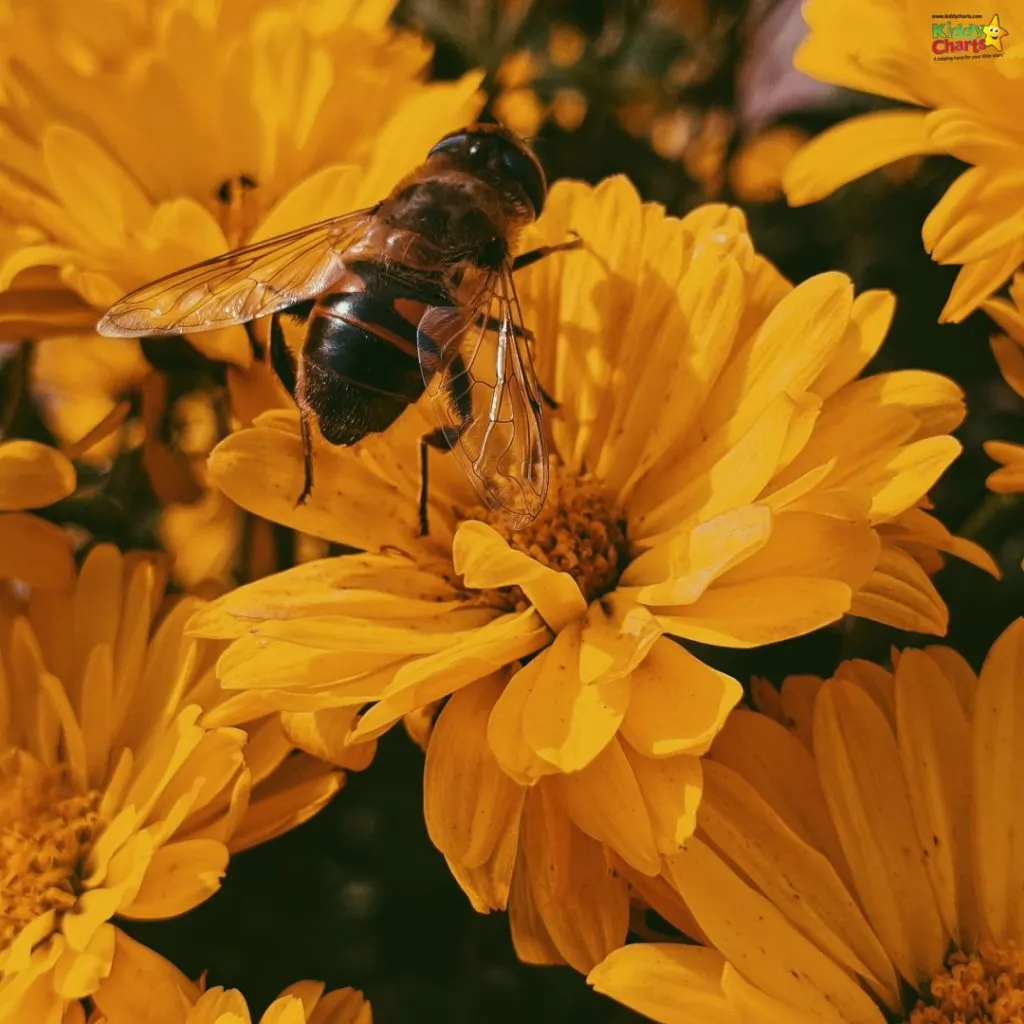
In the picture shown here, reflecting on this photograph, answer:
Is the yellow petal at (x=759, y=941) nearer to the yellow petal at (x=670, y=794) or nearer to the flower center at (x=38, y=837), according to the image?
the yellow petal at (x=670, y=794)

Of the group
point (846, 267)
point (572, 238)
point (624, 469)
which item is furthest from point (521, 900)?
point (846, 267)

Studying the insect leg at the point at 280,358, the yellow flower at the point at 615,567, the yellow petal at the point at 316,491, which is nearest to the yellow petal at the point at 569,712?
the yellow flower at the point at 615,567

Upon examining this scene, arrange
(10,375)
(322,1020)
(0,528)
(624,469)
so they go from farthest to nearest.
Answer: (10,375)
(624,469)
(0,528)
(322,1020)

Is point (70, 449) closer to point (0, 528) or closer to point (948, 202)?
point (0, 528)

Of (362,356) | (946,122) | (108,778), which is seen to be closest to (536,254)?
(362,356)

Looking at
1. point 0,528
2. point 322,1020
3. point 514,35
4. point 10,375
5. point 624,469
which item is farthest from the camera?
point 514,35

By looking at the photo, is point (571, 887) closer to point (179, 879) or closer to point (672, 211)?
point (179, 879)

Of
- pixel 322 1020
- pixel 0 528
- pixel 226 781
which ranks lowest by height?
pixel 322 1020
